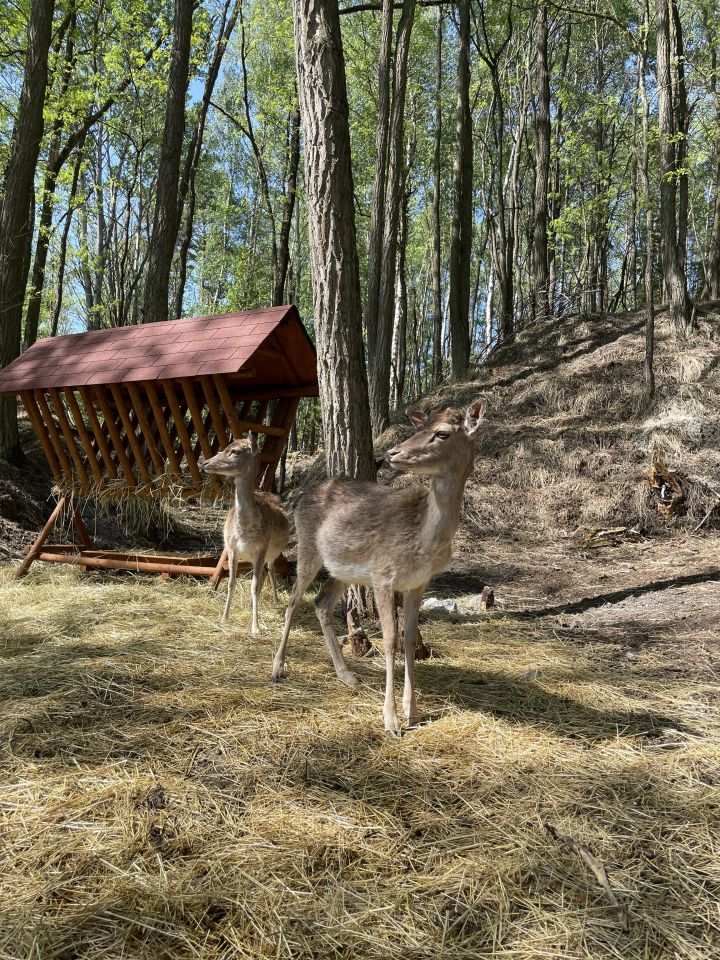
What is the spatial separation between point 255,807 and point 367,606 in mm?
2993

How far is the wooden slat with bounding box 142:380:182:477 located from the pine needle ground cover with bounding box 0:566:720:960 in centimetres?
229

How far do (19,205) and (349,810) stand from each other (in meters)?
11.1

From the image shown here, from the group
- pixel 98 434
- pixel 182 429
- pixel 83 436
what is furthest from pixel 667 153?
pixel 83 436

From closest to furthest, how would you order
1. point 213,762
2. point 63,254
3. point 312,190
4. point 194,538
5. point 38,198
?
point 213,762
point 312,190
point 194,538
point 38,198
point 63,254

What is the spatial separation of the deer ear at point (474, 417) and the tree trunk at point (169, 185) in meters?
8.95

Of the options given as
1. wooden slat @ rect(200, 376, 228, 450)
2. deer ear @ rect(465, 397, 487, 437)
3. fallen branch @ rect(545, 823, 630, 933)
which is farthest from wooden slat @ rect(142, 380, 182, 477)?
fallen branch @ rect(545, 823, 630, 933)

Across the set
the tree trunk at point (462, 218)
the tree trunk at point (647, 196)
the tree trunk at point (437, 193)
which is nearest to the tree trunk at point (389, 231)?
the tree trunk at point (462, 218)

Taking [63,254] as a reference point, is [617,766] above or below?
below

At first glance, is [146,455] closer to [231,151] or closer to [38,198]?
[38,198]

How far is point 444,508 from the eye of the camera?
3893mm

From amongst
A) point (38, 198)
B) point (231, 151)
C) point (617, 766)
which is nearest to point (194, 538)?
point (617, 766)

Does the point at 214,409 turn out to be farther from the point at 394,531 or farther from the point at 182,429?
the point at 394,531

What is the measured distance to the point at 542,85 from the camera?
54.8ft

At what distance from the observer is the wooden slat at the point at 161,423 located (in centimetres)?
664
